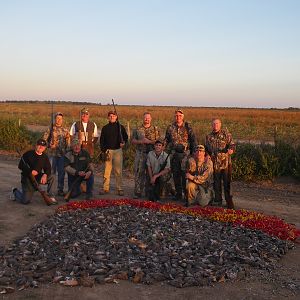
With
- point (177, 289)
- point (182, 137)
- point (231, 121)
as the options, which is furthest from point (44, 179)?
point (231, 121)

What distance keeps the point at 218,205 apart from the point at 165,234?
337 cm

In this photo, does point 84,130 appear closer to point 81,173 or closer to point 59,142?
point 59,142

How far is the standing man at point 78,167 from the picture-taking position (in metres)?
11.7

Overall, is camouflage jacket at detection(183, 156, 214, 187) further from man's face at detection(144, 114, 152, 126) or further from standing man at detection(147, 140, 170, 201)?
man's face at detection(144, 114, 152, 126)

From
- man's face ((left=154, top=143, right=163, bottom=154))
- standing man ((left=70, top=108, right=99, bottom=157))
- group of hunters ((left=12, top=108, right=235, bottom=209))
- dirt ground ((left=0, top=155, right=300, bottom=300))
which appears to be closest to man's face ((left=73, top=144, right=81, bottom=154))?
group of hunters ((left=12, top=108, right=235, bottom=209))

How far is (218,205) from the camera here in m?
11.2

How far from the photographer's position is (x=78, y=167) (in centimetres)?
1180

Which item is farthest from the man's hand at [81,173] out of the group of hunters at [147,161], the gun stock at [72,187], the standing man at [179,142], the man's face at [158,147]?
the standing man at [179,142]

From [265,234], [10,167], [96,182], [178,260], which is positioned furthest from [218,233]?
[10,167]

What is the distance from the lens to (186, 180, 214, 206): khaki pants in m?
10.9

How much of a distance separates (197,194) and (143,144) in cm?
191

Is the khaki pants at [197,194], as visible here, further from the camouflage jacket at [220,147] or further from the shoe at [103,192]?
the shoe at [103,192]

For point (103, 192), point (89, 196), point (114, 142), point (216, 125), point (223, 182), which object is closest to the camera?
point (216, 125)

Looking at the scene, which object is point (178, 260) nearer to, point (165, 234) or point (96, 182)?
point (165, 234)
